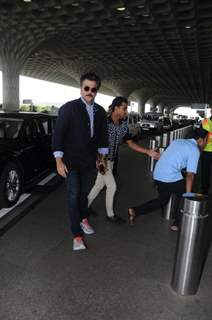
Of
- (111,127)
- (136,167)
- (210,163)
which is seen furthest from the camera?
(136,167)

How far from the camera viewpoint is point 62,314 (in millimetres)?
2676

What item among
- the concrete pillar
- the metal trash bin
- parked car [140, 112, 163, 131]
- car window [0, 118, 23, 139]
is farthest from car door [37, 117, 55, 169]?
parked car [140, 112, 163, 131]

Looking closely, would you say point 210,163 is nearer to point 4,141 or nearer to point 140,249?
point 140,249

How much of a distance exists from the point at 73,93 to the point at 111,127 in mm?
76579

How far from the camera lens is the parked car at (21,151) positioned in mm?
5277

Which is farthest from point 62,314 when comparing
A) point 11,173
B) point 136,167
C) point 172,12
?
point 172,12

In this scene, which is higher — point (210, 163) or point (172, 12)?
point (172, 12)

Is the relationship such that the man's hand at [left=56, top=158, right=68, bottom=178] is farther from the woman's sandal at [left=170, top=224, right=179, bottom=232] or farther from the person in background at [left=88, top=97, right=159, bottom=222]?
the woman's sandal at [left=170, top=224, right=179, bottom=232]

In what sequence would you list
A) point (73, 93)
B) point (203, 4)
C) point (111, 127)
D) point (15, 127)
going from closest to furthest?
point (111, 127) → point (15, 127) → point (203, 4) → point (73, 93)

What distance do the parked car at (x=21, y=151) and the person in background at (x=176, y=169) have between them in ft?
6.58

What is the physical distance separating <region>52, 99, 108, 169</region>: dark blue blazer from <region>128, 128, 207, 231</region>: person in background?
1050 mm

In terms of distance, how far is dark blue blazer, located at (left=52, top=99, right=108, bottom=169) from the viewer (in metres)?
3.67

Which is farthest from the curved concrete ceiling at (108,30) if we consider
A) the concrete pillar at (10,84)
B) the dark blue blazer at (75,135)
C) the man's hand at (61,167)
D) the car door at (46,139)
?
the man's hand at (61,167)

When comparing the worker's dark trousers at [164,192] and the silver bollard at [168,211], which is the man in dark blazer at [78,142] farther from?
the silver bollard at [168,211]
